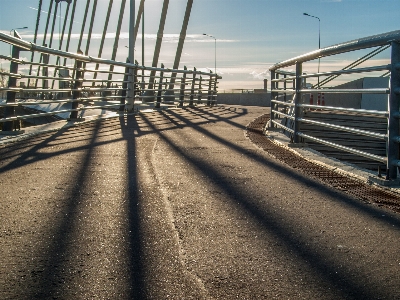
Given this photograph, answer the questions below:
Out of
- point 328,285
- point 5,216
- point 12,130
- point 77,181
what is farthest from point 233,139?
point 328,285

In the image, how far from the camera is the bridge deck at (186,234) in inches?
97.7

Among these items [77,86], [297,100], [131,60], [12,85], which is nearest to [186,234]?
[297,100]

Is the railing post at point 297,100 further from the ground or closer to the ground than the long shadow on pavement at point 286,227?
further from the ground

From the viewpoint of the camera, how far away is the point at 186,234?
326 centimetres

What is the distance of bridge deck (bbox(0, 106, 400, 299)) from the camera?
2482 millimetres

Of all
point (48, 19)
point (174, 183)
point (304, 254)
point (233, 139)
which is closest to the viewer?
point (304, 254)

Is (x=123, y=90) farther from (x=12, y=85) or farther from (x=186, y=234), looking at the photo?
(x=186, y=234)

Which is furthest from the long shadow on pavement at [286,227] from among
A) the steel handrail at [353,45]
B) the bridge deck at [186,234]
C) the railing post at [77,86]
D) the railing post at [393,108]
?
the railing post at [77,86]

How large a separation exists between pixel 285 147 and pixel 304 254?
5.04 meters

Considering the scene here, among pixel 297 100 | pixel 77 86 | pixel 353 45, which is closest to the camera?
pixel 353 45

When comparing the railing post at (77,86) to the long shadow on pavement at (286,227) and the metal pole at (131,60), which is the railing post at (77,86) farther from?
the long shadow on pavement at (286,227)

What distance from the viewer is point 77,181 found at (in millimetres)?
4891

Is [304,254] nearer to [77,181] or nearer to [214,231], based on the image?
[214,231]

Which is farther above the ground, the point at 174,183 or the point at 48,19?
the point at 48,19
